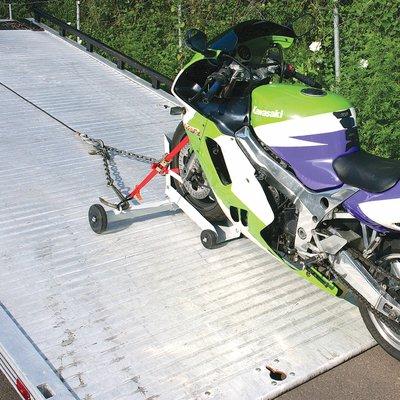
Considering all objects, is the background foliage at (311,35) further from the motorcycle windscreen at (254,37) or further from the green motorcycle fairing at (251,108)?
the green motorcycle fairing at (251,108)

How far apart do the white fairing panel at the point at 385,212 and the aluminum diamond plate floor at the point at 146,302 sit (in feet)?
2.62

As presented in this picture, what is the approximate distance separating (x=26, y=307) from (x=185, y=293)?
90cm

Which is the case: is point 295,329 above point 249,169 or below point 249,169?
below

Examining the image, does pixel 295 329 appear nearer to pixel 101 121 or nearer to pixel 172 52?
pixel 101 121

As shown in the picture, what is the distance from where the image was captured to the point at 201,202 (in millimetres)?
4414

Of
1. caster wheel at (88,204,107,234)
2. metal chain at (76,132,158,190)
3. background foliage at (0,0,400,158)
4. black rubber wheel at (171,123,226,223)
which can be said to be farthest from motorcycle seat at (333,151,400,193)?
background foliage at (0,0,400,158)

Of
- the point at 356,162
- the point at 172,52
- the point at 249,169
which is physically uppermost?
the point at 356,162

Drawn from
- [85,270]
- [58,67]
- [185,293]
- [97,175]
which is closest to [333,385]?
[185,293]

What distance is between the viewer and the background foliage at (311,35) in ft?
18.7

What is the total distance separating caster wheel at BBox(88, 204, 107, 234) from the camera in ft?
13.6

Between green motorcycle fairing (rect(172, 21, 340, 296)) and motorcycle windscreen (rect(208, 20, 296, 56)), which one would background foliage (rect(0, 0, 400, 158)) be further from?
green motorcycle fairing (rect(172, 21, 340, 296))

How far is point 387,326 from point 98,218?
200 cm

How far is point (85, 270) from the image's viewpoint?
3771mm

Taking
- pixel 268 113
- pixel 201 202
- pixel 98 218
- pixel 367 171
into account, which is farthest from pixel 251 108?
pixel 98 218
